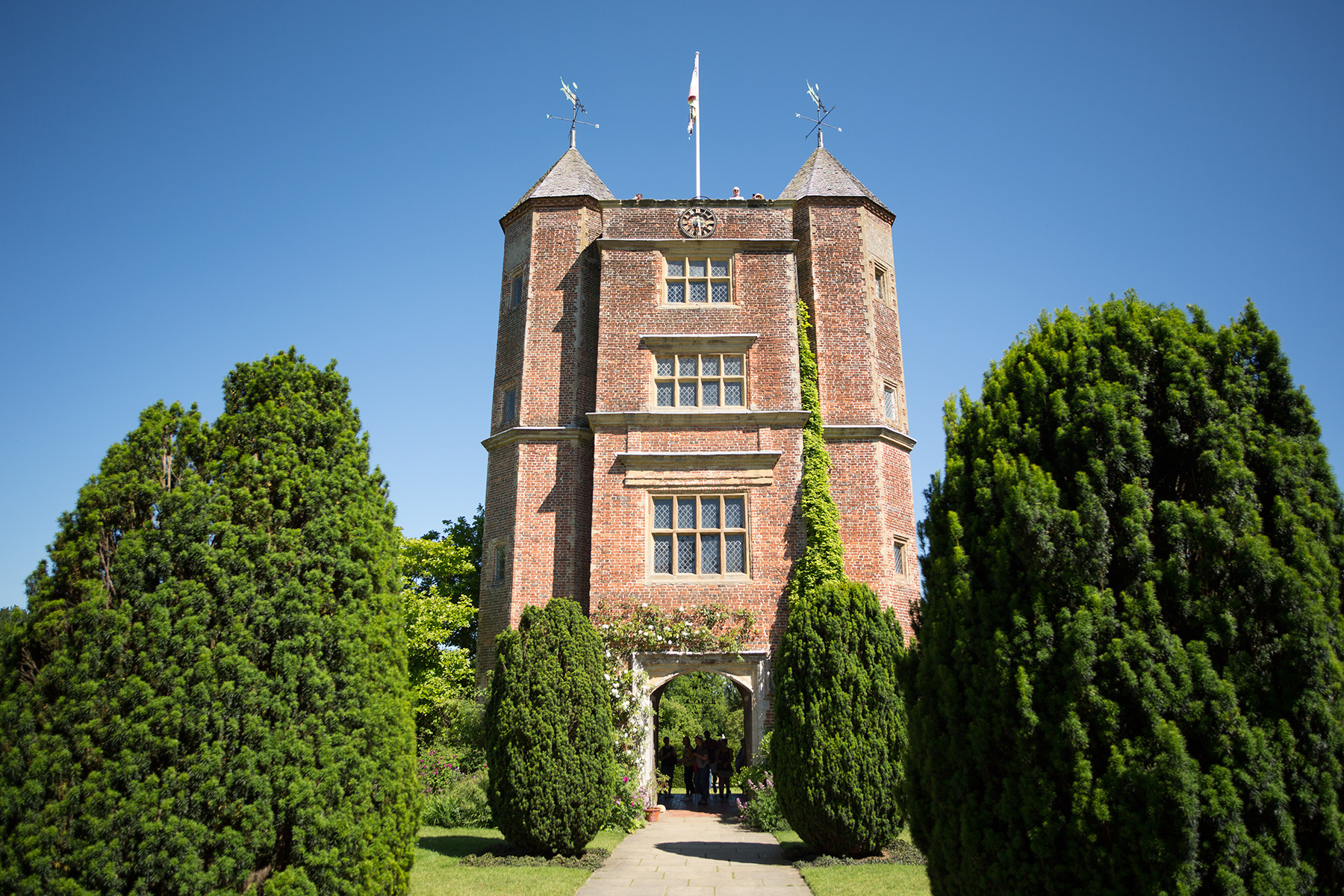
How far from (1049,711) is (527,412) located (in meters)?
15.6

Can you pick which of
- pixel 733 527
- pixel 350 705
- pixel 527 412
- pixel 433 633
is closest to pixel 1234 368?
pixel 350 705

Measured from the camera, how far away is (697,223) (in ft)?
66.5

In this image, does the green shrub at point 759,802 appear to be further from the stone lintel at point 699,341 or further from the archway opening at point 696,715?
the stone lintel at point 699,341

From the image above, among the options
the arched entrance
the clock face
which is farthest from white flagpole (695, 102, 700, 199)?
the arched entrance

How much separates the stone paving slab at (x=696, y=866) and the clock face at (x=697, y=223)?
1322 cm

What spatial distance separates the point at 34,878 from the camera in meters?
4.88

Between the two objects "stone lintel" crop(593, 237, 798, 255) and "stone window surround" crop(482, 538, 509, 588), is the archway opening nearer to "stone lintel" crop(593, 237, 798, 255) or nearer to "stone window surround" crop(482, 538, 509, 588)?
"stone window surround" crop(482, 538, 509, 588)

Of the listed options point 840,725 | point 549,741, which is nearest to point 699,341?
point 840,725

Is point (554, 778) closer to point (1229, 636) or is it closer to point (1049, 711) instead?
point (1049, 711)

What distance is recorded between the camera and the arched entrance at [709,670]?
16922 mm

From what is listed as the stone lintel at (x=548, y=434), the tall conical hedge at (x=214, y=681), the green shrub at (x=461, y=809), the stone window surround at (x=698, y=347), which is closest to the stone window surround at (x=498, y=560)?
the stone lintel at (x=548, y=434)

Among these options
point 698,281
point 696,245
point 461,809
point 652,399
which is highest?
point 696,245

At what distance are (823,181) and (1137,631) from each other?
1876cm

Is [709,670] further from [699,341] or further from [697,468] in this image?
[699,341]
